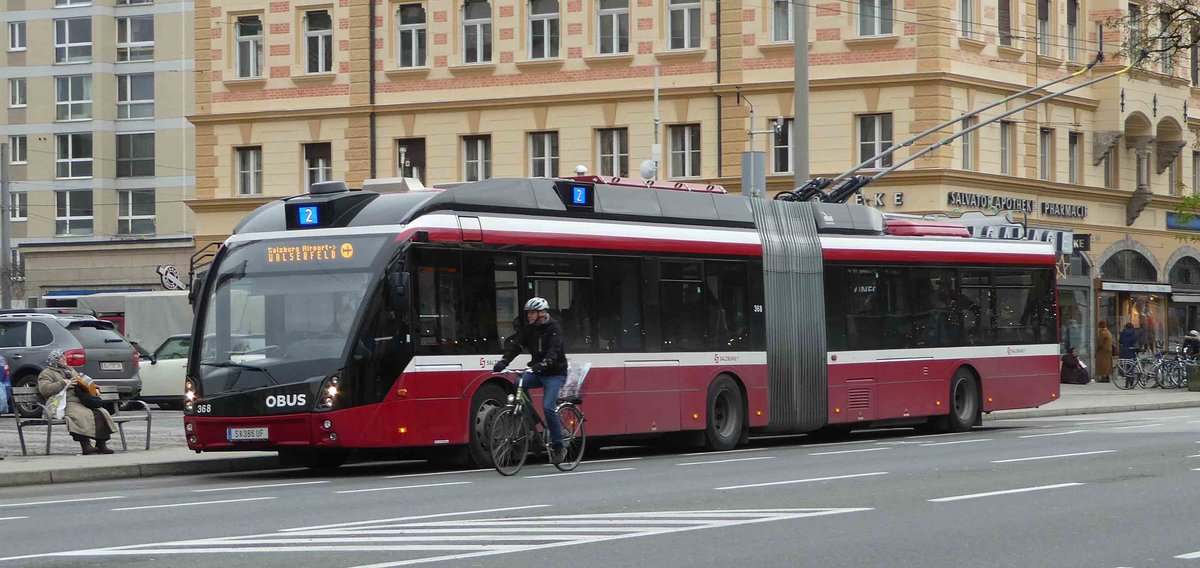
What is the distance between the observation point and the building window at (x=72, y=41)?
75438 millimetres

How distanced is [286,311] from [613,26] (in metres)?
31.0

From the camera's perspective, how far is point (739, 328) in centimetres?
2372

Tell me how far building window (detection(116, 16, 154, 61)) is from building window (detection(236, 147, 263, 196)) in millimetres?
23546

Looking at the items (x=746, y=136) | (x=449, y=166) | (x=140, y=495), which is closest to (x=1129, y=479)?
(x=140, y=495)

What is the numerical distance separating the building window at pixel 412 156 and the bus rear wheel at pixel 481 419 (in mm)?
31522

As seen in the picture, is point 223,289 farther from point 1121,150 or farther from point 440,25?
point 1121,150

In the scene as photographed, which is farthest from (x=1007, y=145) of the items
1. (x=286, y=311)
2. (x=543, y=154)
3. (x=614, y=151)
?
(x=286, y=311)

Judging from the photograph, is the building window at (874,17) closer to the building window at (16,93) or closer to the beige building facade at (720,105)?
the beige building facade at (720,105)

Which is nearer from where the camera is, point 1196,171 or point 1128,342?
point 1128,342

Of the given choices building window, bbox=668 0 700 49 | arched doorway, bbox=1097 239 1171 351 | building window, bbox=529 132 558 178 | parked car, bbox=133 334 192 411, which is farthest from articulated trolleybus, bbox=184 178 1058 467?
building window, bbox=529 132 558 178

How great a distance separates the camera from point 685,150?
48.3 m

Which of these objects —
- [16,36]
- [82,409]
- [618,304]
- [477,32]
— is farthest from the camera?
[16,36]

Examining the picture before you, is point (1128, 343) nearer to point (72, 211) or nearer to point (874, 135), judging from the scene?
point (874, 135)

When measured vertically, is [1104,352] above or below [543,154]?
below
